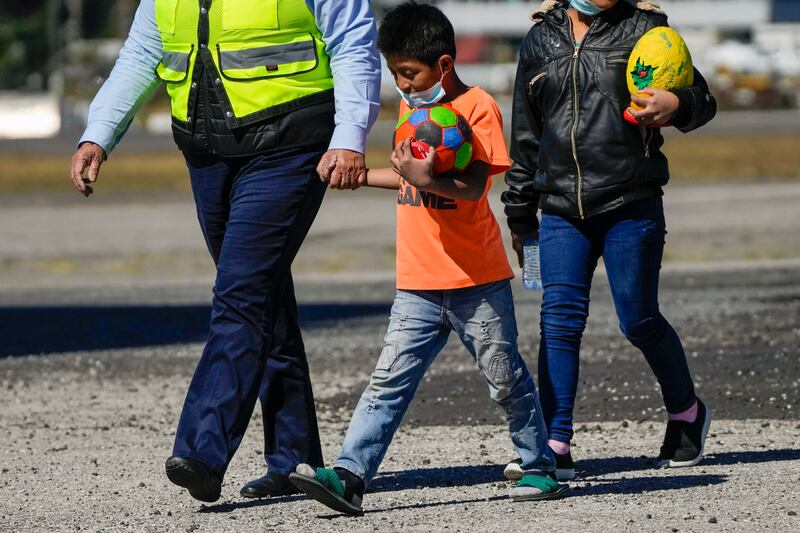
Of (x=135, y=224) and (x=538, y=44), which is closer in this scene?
(x=538, y=44)

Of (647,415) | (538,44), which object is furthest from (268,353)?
(647,415)

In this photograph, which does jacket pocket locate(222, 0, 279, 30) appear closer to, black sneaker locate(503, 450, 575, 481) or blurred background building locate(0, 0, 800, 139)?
black sneaker locate(503, 450, 575, 481)

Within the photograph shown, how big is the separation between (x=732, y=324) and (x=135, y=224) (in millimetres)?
12042

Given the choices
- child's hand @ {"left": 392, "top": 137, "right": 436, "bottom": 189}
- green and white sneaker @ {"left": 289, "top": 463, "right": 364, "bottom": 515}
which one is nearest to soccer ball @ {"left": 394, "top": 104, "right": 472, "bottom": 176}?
child's hand @ {"left": 392, "top": 137, "right": 436, "bottom": 189}

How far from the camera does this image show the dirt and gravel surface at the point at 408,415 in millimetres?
→ 4988

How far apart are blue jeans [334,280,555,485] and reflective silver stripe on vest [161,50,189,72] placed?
1023mm

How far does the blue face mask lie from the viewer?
5203 millimetres

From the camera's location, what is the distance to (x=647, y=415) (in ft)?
22.7

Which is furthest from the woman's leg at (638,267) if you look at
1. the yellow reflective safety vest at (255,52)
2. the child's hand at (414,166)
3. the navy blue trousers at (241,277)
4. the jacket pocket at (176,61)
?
→ the jacket pocket at (176,61)

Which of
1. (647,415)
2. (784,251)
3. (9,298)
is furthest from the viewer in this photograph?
(784,251)

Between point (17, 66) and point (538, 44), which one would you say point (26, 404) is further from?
point (17, 66)

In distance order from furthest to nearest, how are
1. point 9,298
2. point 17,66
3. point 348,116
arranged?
1. point 17,66
2. point 9,298
3. point 348,116

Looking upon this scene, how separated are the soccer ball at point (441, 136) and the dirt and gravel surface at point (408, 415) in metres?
1.10

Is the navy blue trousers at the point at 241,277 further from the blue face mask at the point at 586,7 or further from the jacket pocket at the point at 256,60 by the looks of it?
the blue face mask at the point at 586,7
